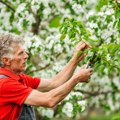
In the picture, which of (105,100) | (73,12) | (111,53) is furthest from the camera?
(105,100)

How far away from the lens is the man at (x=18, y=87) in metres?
5.21

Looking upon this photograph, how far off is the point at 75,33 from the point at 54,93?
0.79m

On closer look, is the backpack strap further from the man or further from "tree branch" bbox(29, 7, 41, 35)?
"tree branch" bbox(29, 7, 41, 35)

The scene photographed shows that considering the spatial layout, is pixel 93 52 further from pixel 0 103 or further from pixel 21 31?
pixel 21 31

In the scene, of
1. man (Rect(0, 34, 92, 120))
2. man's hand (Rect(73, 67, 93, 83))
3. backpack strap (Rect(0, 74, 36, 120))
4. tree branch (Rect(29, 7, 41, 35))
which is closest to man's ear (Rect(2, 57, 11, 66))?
man (Rect(0, 34, 92, 120))

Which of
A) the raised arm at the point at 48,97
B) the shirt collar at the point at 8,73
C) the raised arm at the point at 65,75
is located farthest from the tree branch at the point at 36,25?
the raised arm at the point at 48,97

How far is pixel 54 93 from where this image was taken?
5.25 meters

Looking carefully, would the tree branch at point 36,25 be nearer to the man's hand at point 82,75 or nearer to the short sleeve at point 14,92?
the man's hand at point 82,75

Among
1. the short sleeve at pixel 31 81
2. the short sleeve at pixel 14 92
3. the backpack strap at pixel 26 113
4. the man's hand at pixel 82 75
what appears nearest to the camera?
the short sleeve at pixel 14 92

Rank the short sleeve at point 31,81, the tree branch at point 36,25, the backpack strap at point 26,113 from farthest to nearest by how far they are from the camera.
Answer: the tree branch at point 36,25 < the short sleeve at point 31,81 < the backpack strap at point 26,113

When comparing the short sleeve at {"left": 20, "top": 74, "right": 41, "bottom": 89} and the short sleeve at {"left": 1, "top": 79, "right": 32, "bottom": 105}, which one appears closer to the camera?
the short sleeve at {"left": 1, "top": 79, "right": 32, "bottom": 105}

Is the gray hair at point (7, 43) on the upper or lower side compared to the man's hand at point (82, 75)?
upper

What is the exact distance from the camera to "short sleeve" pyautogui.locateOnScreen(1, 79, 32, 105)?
205 inches

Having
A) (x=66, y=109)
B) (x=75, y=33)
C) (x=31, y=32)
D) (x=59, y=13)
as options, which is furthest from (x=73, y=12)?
(x=75, y=33)
